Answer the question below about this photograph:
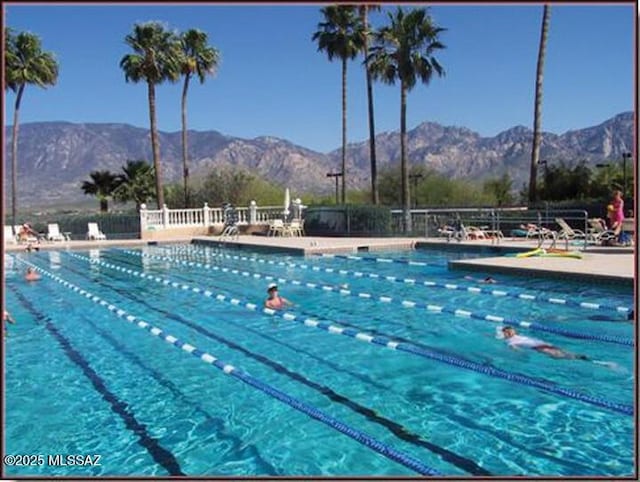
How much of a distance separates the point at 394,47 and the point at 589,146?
513 feet

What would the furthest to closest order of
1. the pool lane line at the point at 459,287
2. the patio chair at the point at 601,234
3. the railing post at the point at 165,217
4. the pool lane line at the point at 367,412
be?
the railing post at the point at 165,217 < the patio chair at the point at 601,234 < the pool lane line at the point at 459,287 < the pool lane line at the point at 367,412

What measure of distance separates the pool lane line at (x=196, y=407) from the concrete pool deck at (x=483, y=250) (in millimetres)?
7372

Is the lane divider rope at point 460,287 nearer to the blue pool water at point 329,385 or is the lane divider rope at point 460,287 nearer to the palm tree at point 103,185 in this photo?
the blue pool water at point 329,385

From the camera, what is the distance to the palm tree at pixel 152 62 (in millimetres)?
32094

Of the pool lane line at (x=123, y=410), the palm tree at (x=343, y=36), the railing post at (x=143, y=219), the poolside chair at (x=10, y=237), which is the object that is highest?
the palm tree at (x=343, y=36)

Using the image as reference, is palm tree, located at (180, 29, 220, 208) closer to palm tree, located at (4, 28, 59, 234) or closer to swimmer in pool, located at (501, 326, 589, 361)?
palm tree, located at (4, 28, 59, 234)

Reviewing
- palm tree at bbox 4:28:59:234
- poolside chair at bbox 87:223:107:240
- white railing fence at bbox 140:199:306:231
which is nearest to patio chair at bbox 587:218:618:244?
white railing fence at bbox 140:199:306:231

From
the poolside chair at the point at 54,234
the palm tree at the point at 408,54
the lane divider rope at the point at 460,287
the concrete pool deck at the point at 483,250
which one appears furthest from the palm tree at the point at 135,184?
the lane divider rope at the point at 460,287

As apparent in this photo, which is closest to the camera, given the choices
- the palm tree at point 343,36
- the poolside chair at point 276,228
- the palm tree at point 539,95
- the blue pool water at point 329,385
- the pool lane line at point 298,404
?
the pool lane line at point 298,404

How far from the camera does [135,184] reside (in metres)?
40.6

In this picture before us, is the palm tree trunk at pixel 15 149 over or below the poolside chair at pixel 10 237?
over

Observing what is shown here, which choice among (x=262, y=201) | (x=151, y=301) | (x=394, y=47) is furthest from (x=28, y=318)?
(x=262, y=201)

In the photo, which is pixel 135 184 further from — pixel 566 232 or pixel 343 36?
pixel 566 232

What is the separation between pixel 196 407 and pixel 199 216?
25216 mm
